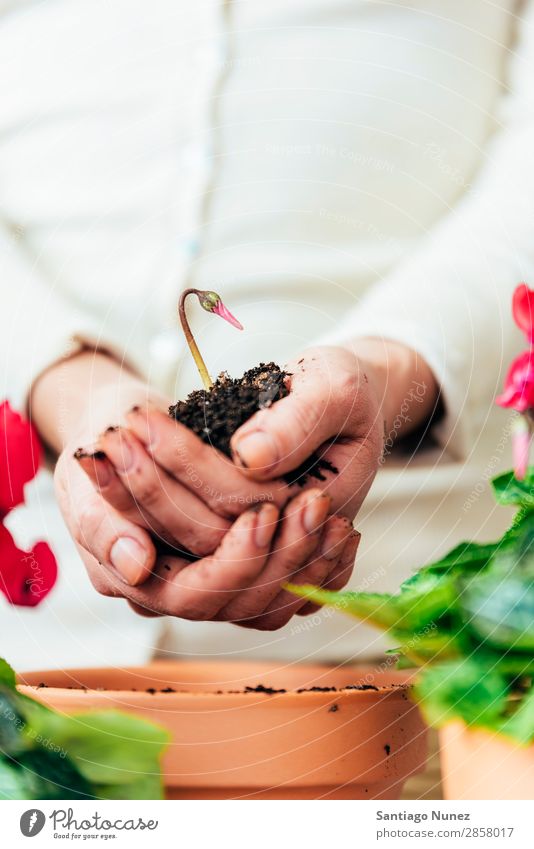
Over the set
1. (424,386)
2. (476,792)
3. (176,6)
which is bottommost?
(476,792)

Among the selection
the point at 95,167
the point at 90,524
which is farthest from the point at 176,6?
the point at 90,524

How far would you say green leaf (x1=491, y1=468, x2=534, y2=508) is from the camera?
19 centimetres

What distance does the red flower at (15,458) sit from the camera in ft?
0.82

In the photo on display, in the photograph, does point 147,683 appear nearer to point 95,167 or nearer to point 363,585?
point 363,585

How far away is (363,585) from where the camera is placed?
0.79ft

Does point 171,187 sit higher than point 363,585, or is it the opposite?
point 171,187

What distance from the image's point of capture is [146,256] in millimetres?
258

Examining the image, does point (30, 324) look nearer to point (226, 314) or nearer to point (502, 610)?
point (226, 314)

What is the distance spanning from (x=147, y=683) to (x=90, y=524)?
0.05 meters

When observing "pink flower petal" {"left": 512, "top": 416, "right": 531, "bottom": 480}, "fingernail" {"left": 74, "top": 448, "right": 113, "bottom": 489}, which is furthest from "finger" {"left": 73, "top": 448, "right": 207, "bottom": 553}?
"pink flower petal" {"left": 512, "top": 416, "right": 531, "bottom": 480}

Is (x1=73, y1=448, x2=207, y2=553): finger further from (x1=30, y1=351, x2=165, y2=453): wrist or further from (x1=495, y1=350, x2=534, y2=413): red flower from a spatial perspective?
(x1=495, y1=350, x2=534, y2=413): red flower

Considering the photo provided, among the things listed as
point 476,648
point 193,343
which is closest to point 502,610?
point 476,648

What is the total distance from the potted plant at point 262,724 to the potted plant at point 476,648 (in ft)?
0.05

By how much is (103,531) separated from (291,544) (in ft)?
0.16
